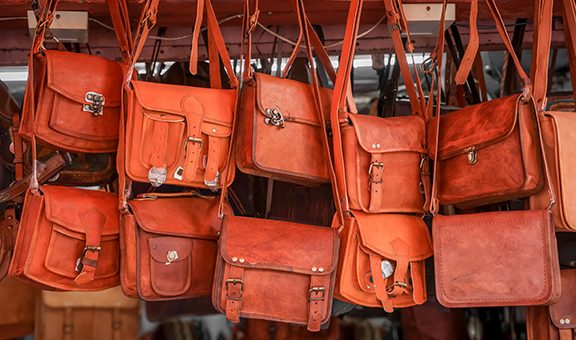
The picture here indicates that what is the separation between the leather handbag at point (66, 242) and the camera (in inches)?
85.7

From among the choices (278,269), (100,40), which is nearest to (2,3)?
(100,40)

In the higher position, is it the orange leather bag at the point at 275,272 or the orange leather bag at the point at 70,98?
the orange leather bag at the point at 70,98

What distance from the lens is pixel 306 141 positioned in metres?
2.36

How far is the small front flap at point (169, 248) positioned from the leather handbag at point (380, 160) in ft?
1.72

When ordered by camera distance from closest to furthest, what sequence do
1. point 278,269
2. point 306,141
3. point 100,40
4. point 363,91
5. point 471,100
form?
point 278,269 < point 306,141 < point 100,40 < point 471,100 < point 363,91

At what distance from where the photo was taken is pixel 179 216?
7.61 feet

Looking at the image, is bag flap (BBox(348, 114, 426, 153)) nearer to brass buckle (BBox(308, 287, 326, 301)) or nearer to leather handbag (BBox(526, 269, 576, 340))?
brass buckle (BBox(308, 287, 326, 301))

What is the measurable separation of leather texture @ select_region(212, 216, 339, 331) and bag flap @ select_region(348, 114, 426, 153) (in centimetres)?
32

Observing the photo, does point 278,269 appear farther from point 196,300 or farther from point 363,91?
point 363,91

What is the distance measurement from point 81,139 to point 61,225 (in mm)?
295

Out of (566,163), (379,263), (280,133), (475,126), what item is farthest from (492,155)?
(280,133)

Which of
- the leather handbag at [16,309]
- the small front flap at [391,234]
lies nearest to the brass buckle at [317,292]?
the small front flap at [391,234]

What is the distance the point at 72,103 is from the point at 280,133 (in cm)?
67

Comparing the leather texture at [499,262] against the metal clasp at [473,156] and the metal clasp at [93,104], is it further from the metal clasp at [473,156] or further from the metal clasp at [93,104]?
the metal clasp at [93,104]
